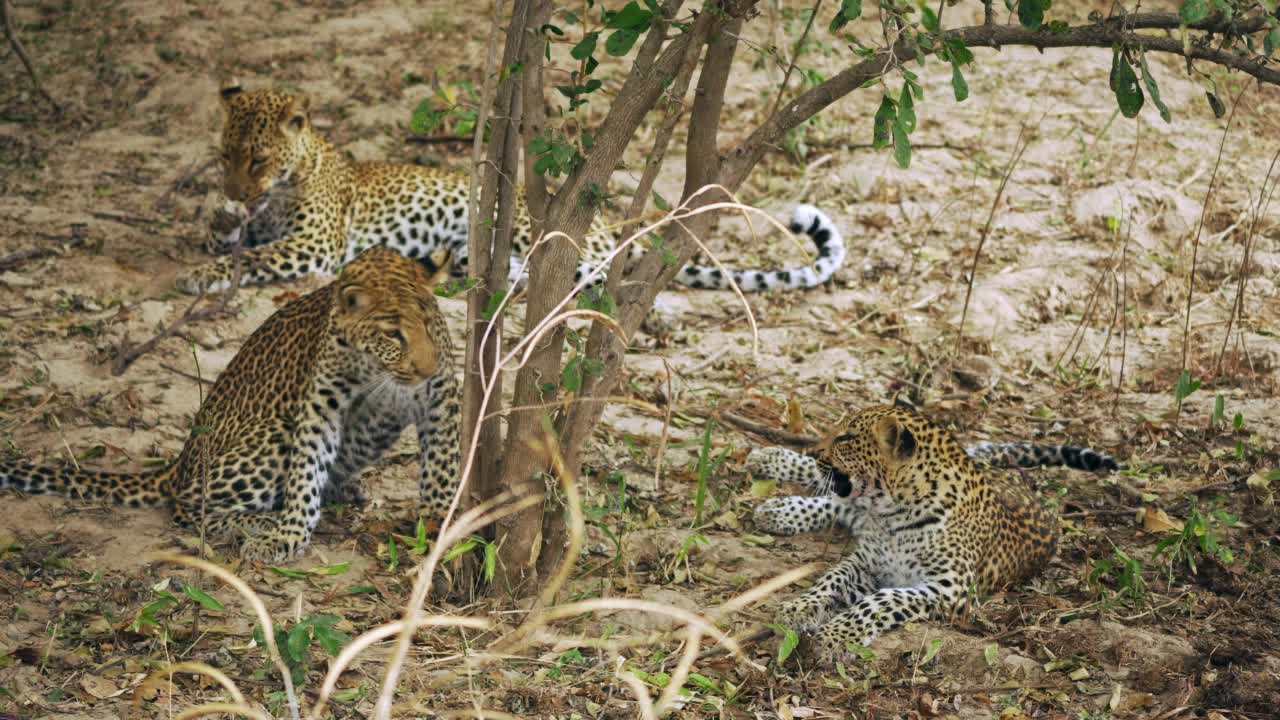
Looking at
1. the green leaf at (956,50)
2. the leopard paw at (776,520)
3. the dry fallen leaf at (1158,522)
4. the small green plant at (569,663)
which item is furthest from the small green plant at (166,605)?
the dry fallen leaf at (1158,522)

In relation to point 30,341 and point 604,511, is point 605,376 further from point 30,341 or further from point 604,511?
point 30,341

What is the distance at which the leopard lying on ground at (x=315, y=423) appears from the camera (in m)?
5.97

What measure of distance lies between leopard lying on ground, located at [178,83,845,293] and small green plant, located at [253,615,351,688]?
4659 mm

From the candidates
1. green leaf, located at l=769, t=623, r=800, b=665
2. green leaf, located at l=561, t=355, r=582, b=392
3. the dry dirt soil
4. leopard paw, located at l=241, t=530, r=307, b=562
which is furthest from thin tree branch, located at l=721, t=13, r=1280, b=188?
leopard paw, located at l=241, t=530, r=307, b=562

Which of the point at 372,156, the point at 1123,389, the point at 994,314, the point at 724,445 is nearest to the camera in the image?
the point at 724,445

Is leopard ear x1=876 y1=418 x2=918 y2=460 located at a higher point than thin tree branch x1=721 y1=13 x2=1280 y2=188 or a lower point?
lower

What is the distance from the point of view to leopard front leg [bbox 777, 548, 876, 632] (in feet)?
18.7

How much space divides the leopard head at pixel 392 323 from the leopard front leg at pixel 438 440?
0.11m

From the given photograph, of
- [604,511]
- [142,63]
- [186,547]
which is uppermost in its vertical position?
[142,63]

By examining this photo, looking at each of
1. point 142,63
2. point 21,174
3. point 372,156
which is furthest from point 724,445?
point 142,63

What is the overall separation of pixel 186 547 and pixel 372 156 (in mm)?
6112

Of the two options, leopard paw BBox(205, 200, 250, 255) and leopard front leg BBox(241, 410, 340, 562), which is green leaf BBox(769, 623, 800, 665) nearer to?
leopard front leg BBox(241, 410, 340, 562)

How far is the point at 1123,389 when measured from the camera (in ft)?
26.5

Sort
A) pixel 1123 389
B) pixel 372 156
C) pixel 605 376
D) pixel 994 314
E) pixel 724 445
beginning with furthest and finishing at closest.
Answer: pixel 372 156 < pixel 994 314 < pixel 1123 389 < pixel 724 445 < pixel 605 376
